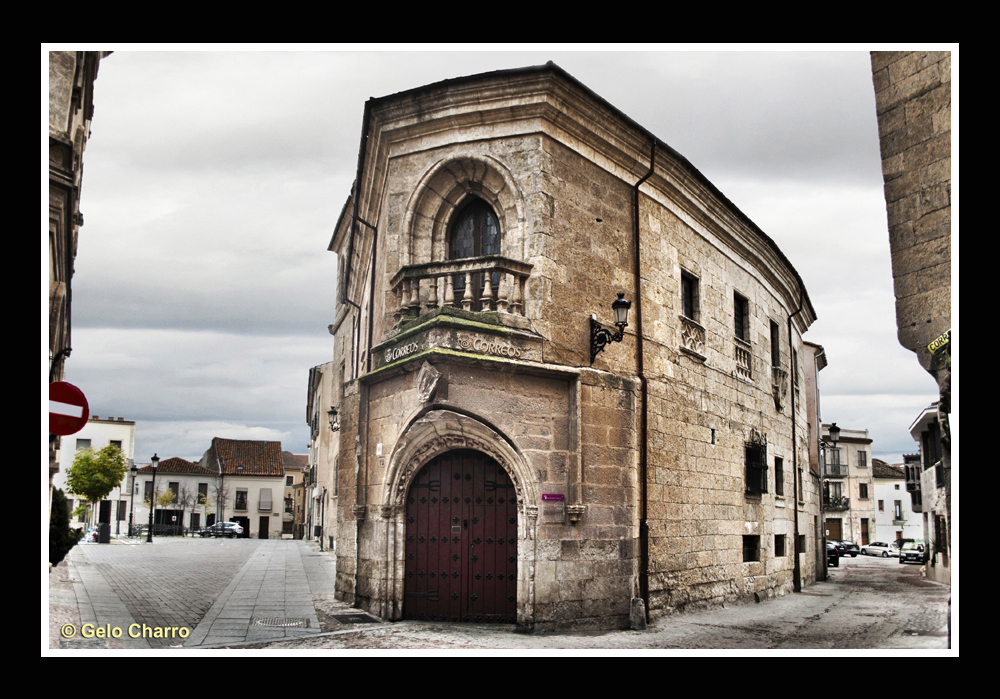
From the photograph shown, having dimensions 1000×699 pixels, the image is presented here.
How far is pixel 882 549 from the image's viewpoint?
31.3 metres

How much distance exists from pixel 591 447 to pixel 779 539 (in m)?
7.98

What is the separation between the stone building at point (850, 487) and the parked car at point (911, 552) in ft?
5.91

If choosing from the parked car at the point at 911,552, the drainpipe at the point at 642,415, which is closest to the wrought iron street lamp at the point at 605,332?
the drainpipe at the point at 642,415

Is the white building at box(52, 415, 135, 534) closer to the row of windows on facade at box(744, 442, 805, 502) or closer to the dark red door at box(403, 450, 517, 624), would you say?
the dark red door at box(403, 450, 517, 624)

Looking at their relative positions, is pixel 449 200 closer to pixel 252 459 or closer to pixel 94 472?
pixel 94 472

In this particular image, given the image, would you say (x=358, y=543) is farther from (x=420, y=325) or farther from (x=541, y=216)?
(x=541, y=216)

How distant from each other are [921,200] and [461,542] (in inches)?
253

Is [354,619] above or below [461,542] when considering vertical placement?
below

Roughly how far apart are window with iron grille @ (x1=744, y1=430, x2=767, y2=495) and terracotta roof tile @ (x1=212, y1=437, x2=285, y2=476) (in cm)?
1365

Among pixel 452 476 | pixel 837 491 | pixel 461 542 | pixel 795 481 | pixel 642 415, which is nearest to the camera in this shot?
pixel 461 542

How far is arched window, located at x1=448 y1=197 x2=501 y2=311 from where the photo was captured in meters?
10.4

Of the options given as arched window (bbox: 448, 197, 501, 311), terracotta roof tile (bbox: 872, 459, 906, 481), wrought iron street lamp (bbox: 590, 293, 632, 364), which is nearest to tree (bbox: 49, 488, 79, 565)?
arched window (bbox: 448, 197, 501, 311)

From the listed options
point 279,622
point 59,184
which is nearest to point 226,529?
point 279,622

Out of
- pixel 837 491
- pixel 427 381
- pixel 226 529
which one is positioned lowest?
pixel 226 529
